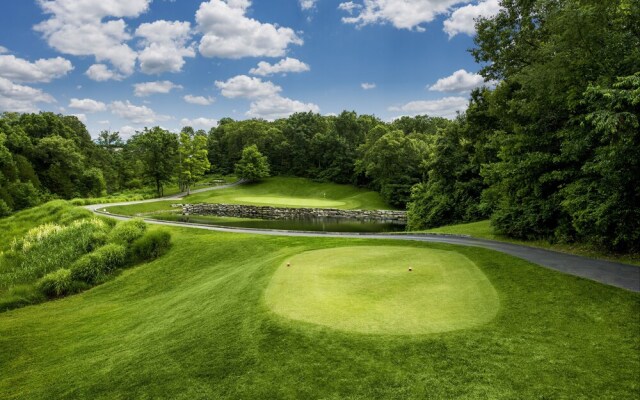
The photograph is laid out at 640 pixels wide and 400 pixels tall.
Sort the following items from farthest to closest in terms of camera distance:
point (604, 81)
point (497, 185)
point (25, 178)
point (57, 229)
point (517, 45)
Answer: point (25, 178), point (57, 229), point (497, 185), point (517, 45), point (604, 81)

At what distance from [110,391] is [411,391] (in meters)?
5.77

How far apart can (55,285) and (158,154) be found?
45179 mm

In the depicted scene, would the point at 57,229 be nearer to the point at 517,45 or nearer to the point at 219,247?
the point at 219,247

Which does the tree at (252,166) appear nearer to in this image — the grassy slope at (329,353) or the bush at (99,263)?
the bush at (99,263)

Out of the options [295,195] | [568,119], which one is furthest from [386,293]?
[295,195]

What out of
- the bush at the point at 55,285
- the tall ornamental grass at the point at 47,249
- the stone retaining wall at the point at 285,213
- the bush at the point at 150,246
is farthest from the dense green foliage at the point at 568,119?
the stone retaining wall at the point at 285,213

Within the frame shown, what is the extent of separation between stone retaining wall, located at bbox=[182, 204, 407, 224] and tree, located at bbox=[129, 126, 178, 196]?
11045 millimetres

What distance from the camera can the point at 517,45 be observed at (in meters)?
20.1

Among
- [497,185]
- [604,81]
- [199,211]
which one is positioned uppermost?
[604,81]

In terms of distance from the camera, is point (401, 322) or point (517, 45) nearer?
point (401, 322)

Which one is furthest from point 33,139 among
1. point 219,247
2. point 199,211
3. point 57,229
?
point 219,247

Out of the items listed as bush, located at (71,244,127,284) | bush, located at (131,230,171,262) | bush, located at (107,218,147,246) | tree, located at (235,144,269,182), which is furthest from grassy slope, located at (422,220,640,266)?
tree, located at (235,144,269,182)

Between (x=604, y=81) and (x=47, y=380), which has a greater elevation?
(x=604, y=81)

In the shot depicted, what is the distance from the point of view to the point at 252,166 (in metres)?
77.1
